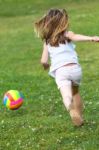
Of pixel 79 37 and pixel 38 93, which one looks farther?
pixel 38 93

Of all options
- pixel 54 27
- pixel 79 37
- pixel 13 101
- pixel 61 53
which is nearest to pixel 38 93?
pixel 13 101

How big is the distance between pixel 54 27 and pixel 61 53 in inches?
18.0

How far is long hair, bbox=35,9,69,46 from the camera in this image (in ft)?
30.7

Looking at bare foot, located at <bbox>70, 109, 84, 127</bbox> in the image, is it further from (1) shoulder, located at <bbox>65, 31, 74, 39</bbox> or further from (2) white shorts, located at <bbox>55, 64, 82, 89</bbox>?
(1) shoulder, located at <bbox>65, 31, 74, 39</bbox>

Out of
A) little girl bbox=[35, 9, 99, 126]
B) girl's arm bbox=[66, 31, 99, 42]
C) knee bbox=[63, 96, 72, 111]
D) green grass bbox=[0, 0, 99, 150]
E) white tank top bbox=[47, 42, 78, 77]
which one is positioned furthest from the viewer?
white tank top bbox=[47, 42, 78, 77]

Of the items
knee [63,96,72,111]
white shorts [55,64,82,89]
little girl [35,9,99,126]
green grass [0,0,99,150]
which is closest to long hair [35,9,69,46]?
little girl [35,9,99,126]

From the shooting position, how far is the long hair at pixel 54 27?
9.35 m

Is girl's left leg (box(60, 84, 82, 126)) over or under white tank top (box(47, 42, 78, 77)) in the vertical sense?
under

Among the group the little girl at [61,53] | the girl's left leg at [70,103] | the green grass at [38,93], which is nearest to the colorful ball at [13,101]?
the green grass at [38,93]

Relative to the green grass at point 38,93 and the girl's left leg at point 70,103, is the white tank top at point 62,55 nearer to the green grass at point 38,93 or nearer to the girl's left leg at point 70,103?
the girl's left leg at point 70,103

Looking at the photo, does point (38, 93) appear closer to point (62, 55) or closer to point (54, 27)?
point (62, 55)

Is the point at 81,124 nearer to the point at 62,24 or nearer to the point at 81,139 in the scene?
the point at 81,139

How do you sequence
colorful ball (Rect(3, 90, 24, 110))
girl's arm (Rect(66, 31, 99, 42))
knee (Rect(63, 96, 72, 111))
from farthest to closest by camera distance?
colorful ball (Rect(3, 90, 24, 110))
knee (Rect(63, 96, 72, 111))
girl's arm (Rect(66, 31, 99, 42))

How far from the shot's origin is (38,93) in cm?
1402
